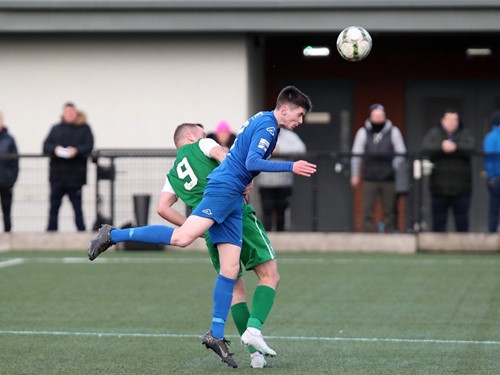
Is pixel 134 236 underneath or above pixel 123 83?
underneath

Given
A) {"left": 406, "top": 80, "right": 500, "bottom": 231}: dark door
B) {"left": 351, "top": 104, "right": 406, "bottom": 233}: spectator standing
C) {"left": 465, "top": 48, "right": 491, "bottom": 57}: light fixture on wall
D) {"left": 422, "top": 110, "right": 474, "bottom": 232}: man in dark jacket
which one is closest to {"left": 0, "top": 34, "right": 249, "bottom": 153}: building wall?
{"left": 351, "top": 104, "right": 406, "bottom": 233}: spectator standing

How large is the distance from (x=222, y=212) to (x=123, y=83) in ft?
45.7

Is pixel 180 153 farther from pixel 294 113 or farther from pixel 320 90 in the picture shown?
pixel 320 90

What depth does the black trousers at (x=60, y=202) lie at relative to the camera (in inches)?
766

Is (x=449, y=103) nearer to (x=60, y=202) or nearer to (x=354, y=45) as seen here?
(x=60, y=202)

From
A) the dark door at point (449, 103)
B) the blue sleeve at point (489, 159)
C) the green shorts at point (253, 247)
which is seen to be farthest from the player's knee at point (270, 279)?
the dark door at point (449, 103)

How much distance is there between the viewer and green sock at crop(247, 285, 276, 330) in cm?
856

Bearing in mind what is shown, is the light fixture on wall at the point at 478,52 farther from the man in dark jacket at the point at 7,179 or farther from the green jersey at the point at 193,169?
the green jersey at the point at 193,169

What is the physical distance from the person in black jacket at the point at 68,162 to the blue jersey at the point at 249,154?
1114cm

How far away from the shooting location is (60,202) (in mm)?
19562

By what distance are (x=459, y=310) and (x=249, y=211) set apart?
383 centimetres

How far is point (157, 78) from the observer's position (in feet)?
72.1

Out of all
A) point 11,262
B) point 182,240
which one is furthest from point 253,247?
point 11,262

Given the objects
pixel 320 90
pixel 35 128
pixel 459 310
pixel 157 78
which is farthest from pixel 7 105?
pixel 459 310
